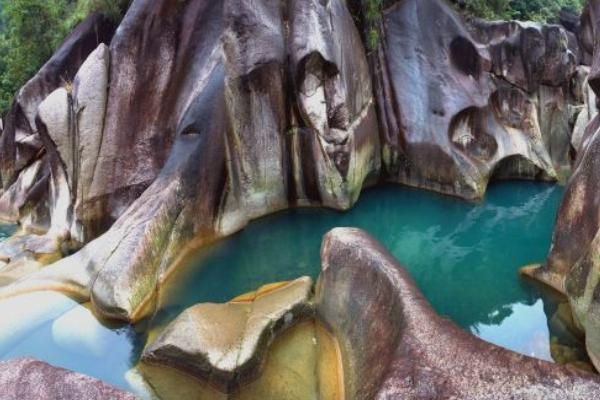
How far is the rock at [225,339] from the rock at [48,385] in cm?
109

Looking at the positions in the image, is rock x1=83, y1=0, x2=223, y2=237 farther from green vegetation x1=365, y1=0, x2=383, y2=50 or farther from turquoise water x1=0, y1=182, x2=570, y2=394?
green vegetation x1=365, y1=0, x2=383, y2=50

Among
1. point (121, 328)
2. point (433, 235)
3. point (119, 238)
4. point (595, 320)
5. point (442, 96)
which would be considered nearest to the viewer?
point (595, 320)

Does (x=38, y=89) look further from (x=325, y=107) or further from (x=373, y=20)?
(x=373, y=20)

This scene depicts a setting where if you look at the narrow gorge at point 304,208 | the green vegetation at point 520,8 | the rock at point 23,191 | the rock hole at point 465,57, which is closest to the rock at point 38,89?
the narrow gorge at point 304,208

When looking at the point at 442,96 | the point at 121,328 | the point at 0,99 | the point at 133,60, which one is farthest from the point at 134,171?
the point at 0,99

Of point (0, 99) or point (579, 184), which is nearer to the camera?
point (579, 184)

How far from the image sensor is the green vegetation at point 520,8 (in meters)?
17.1

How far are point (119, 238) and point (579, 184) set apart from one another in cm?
775

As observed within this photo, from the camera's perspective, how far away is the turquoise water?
7375 millimetres

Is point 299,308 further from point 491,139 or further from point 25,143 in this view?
point 25,143

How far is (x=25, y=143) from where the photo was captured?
1669 cm

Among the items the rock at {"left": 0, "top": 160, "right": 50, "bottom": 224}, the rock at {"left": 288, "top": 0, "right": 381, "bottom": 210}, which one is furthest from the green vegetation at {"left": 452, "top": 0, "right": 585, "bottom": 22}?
the rock at {"left": 0, "top": 160, "right": 50, "bottom": 224}

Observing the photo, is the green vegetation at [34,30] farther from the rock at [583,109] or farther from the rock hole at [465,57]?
the rock at [583,109]

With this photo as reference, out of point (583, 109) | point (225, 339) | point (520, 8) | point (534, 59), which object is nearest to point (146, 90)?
point (225, 339)
